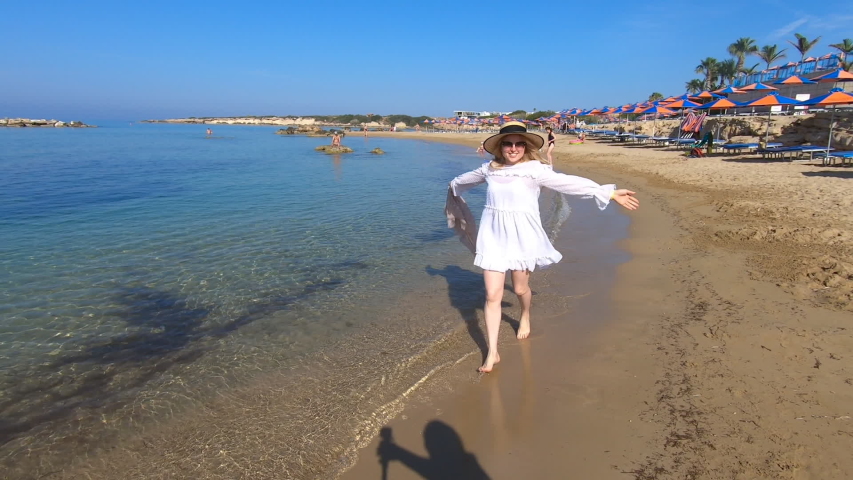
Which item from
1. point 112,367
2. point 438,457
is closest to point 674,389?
point 438,457

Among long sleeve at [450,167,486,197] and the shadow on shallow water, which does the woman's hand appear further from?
the shadow on shallow water

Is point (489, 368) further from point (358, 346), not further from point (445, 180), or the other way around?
point (445, 180)

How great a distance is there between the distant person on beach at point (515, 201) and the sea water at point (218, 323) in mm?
1203

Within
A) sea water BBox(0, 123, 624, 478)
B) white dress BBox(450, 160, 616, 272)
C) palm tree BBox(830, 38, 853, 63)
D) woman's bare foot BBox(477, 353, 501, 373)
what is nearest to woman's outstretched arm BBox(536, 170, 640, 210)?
white dress BBox(450, 160, 616, 272)

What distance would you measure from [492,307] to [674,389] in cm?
160

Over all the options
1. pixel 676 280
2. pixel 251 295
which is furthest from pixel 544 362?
pixel 251 295

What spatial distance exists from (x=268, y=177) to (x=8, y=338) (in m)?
17.1

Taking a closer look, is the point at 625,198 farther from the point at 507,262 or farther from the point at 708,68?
the point at 708,68

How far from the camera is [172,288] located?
6.73 meters

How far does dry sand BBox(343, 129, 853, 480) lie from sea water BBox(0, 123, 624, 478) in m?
0.71

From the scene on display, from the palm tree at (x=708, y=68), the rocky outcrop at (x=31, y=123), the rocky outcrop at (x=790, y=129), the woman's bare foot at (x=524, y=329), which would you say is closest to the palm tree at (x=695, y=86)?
the palm tree at (x=708, y=68)

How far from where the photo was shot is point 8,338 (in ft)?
16.9

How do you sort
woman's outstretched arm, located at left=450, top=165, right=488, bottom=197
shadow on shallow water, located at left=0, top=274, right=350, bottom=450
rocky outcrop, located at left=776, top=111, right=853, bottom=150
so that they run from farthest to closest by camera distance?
rocky outcrop, located at left=776, top=111, right=853, bottom=150 < woman's outstretched arm, located at left=450, top=165, right=488, bottom=197 < shadow on shallow water, located at left=0, top=274, right=350, bottom=450

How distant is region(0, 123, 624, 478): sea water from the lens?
3.79 m
